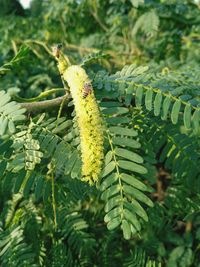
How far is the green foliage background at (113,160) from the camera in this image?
1.15 meters

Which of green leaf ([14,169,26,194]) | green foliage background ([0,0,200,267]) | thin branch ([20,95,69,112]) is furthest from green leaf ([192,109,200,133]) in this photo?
green leaf ([14,169,26,194])

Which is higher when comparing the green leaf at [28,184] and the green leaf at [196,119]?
the green leaf at [196,119]

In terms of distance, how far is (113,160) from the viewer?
3.61ft

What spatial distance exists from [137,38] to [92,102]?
2.15 m

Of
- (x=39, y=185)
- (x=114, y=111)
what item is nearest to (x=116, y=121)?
(x=114, y=111)

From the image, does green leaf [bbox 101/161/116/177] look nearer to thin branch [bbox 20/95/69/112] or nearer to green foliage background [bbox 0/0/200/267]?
green foliage background [bbox 0/0/200/267]

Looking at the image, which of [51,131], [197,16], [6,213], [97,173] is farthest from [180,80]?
[197,16]

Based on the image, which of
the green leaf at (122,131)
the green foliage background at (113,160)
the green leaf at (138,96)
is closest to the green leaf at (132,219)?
the green foliage background at (113,160)

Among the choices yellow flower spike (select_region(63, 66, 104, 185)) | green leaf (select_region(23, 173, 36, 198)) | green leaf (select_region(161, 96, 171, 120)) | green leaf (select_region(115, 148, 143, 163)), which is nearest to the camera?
yellow flower spike (select_region(63, 66, 104, 185))

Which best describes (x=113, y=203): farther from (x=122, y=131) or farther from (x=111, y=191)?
(x=122, y=131)

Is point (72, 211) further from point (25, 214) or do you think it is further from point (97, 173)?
point (97, 173)

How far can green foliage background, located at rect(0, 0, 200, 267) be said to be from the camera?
1151mm

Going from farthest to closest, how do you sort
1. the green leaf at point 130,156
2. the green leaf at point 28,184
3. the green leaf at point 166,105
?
1. the green leaf at point 28,184
2. the green leaf at point 166,105
3. the green leaf at point 130,156

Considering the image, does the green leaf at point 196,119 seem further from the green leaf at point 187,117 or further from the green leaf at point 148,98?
the green leaf at point 148,98
